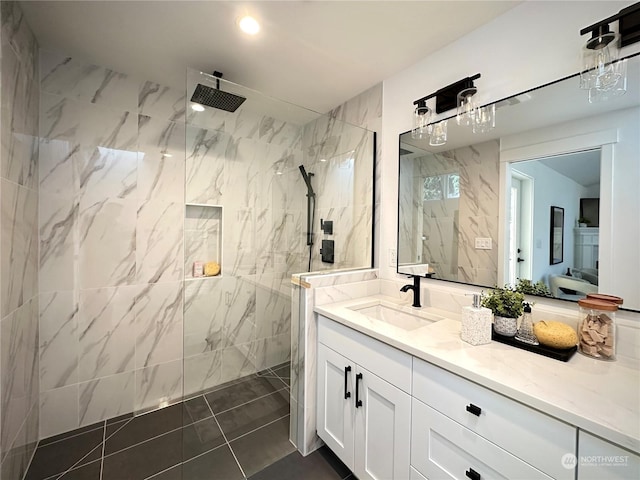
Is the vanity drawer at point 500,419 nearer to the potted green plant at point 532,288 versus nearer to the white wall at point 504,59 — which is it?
the potted green plant at point 532,288

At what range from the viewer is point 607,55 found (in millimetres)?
1026

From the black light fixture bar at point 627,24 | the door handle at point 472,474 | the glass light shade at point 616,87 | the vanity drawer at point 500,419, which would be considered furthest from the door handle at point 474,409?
the black light fixture bar at point 627,24

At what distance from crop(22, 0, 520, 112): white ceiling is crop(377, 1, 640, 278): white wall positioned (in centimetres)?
8

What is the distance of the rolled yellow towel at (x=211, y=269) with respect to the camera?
6.46 ft

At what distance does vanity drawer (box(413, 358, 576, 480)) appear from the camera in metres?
0.70

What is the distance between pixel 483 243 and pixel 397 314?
643 mm

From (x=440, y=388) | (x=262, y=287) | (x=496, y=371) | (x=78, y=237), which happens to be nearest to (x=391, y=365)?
(x=440, y=388)

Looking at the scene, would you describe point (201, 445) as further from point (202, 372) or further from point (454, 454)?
point (454, 454)

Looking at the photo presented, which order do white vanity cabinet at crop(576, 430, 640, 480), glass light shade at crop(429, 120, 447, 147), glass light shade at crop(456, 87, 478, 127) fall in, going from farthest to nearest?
glass light shade at crop(429, 120, 447, 147)
glass light shade at crop(456, 87, 478, 127)
white vanity cabinet at crop(576, 430, 640, 480)

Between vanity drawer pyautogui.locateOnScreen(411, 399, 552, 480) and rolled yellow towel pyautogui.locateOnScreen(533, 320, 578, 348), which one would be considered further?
rolled yellow towel pyautogui.locateOnScreen(533, 320, 578, 348)

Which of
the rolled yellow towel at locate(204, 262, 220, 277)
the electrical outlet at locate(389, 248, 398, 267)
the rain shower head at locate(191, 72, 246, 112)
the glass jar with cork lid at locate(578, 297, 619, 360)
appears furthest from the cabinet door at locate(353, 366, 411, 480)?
the rain shower head at locate(191, 72, 246, 112)

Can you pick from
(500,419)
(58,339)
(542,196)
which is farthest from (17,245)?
(542,196)

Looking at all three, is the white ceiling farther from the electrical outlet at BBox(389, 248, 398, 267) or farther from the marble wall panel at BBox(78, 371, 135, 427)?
the marble wall panel at BBox(78, 371, 135, 427)

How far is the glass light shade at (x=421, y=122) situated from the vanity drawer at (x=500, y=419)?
53.7 inches
